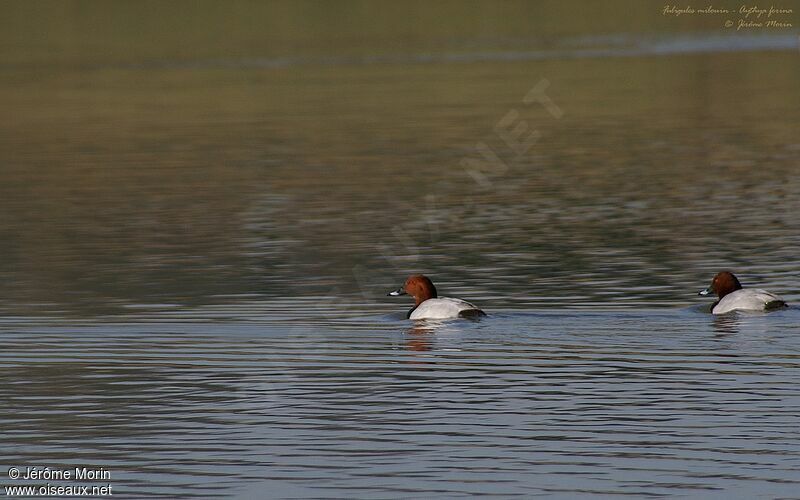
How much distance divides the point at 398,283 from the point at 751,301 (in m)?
6.58

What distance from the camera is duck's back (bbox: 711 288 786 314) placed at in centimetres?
2209

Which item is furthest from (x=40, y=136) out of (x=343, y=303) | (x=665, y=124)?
(x=343, y=303)

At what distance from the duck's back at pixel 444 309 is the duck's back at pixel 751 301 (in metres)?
3.01

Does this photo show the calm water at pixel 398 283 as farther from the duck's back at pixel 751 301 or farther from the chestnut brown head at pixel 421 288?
the chestnut brown head at pixel 421 288

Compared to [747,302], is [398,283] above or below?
above

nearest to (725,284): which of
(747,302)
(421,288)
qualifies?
(747,302)

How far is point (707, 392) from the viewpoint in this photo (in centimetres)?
1775

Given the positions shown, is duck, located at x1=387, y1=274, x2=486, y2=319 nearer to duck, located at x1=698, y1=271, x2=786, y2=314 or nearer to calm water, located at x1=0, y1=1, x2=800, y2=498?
calm water, located at x1=0, y1=1, x2=800, y2=498

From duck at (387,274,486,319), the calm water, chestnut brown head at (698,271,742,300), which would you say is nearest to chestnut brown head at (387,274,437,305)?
duck at (387,274,486,319)

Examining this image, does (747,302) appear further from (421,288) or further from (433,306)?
(421,288)

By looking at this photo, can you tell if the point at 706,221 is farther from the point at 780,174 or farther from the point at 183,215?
the point at 183,215

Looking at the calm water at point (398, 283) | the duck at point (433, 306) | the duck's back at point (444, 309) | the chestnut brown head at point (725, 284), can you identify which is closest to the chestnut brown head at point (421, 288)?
the duck at point (433, 306)

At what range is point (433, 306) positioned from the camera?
74.8 feet

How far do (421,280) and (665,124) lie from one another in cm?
2994
